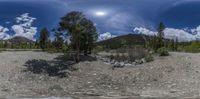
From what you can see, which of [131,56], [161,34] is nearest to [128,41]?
[161,34]

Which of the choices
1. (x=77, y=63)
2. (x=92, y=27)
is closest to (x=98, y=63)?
(x=77, y=63)

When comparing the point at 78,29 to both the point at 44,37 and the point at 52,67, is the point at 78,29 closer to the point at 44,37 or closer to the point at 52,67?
the point at 52,67

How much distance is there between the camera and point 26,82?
1523 cm

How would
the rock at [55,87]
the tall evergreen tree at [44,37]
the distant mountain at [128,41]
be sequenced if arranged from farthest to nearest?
the tall evergreen tree at [44,37] → the distant mountain at [128,41] → the rock at [55,87]

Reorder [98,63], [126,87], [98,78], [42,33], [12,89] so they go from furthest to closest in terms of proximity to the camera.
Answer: [42,33] < [98,63] < [98,78] < [126,87] < [12,89]

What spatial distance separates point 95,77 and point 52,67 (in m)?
2.42

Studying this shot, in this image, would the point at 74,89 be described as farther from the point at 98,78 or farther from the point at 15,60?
the point at 15,60

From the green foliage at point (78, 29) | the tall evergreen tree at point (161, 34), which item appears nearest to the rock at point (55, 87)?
the green foliage at point (78, 29)

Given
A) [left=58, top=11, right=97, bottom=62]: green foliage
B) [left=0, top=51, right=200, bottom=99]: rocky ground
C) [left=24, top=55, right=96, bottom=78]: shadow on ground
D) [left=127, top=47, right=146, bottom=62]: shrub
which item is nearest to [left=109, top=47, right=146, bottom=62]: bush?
Answer: [left=127, top=47, right=146, bottom=62]: shrub

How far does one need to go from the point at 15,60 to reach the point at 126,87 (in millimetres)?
6380

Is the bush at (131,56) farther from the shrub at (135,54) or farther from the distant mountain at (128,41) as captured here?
the distant mountain at (128,41)

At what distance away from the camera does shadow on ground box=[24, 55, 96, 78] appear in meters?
17.3

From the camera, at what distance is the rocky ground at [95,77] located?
13.5 m

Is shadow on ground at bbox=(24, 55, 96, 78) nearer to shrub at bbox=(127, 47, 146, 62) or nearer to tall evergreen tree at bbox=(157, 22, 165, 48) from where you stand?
shrub at bbox=(127, 47, 146, 62)
